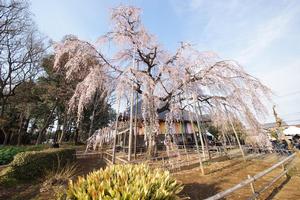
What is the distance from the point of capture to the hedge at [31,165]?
8461 mm

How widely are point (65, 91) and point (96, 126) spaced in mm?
8072

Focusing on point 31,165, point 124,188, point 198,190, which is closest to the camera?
point 124,188

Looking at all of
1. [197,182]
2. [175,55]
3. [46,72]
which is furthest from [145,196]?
[46,72]

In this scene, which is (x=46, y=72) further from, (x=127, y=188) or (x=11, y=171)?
(x=127, y=188)

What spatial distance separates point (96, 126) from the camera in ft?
84.7

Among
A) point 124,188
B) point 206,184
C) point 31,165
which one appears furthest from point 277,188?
point 31,165

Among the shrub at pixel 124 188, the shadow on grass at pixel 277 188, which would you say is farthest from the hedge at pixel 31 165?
the shadow on grass at pixel 277 188

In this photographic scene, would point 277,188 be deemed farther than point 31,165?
No

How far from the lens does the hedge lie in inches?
333

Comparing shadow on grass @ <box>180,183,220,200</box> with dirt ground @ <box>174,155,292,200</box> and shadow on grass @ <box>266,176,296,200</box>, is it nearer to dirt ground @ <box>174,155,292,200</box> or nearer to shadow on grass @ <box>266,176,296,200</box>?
dirt ground @ <box>174,155,292,200</box>

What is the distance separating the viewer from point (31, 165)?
29.5ft

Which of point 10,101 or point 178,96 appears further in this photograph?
point 10,101

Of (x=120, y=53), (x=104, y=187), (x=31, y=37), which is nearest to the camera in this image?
(x=104, y=187)

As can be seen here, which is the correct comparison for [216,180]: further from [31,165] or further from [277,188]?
[31,165]
